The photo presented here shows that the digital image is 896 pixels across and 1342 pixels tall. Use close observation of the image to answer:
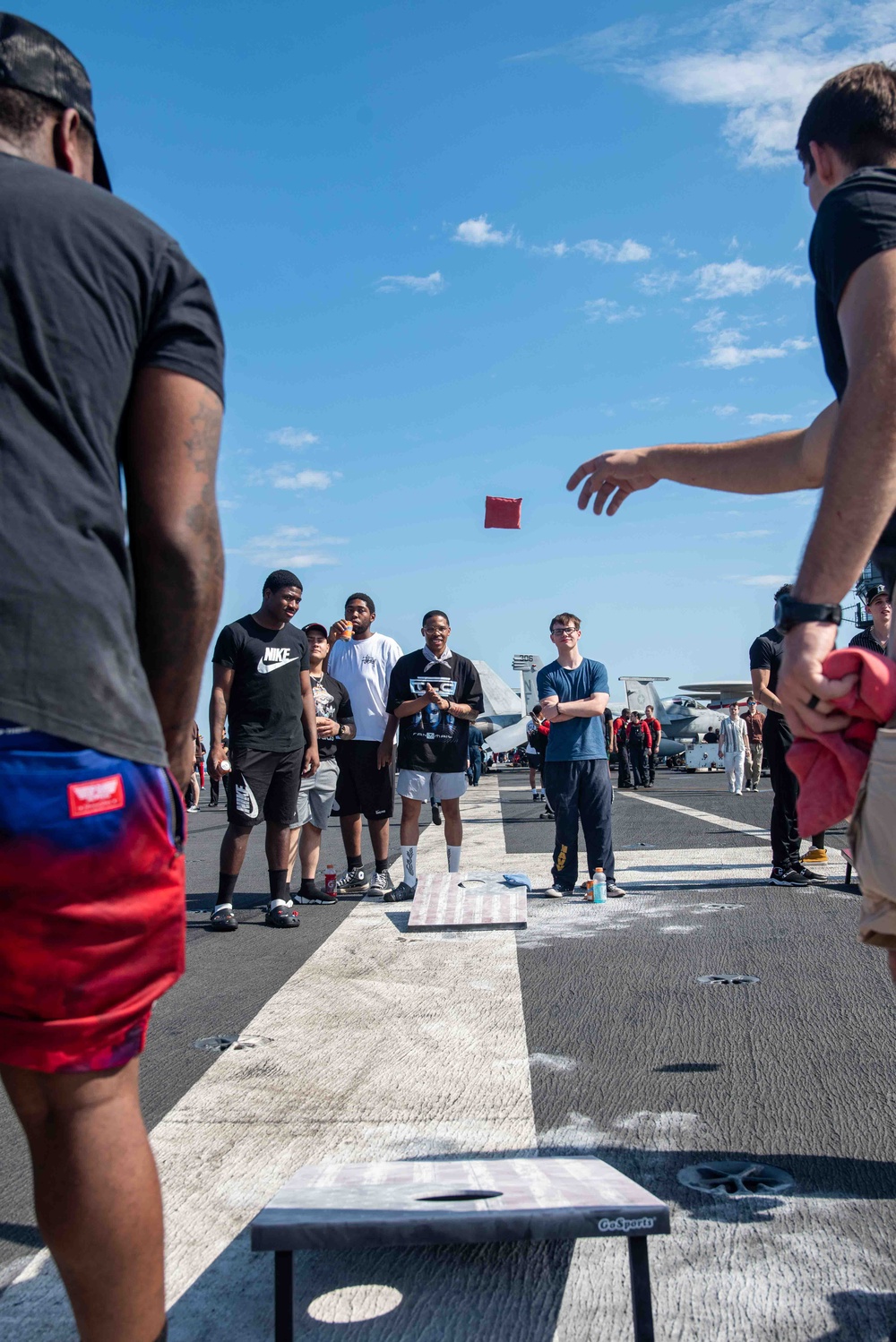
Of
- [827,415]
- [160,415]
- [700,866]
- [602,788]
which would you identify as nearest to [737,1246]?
[827,415]

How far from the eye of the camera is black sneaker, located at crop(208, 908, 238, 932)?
5750mm

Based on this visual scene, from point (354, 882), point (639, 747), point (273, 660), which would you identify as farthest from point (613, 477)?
point (639, 747)

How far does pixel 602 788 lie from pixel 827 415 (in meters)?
5.07

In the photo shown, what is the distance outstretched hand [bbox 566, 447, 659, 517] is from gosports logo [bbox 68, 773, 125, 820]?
4.89 ft

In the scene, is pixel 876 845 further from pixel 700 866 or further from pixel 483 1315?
pixel 700 866

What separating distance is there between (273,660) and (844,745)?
4.89 m

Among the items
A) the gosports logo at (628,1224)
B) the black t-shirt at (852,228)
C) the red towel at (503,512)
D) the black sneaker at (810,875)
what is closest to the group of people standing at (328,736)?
the black sneaker at (810,875)

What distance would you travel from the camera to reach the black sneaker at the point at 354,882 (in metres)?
7.43

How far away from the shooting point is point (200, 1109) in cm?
286

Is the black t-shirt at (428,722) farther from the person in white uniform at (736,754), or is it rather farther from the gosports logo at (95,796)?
the person in white uniform at (736,754)

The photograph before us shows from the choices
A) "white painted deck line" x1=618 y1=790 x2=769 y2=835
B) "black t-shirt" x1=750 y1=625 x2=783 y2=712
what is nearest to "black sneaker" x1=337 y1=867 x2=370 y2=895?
"black t-shirt" x1=750 y1=625 x2=783 y2=712

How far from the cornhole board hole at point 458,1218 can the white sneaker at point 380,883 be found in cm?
518

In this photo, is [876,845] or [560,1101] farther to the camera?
[560,1101]

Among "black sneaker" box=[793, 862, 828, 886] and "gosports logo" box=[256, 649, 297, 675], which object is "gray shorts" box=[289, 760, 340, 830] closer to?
"gosports logo" box=[256, 649, 297, 675]
